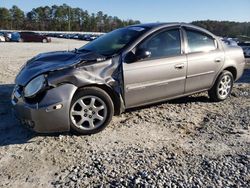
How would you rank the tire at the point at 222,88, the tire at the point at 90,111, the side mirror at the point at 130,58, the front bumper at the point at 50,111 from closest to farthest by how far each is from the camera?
the front bumper at the point at 50,111
the tire at the point at 90,111
the side mirror at the point at 130,58
the tire at the point at 222,88

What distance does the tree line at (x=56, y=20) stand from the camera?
332ft

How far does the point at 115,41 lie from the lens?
220 inches

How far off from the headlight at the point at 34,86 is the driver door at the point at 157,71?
3.97 ft

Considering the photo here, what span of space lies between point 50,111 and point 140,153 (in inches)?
48.9

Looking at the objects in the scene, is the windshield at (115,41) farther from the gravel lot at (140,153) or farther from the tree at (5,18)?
the tree at (5,18)

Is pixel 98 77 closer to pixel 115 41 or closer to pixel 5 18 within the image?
pixel 115 41

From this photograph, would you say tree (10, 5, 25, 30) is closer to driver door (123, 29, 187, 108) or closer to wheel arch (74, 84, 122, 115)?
driver door (123, 29, 187, 108)

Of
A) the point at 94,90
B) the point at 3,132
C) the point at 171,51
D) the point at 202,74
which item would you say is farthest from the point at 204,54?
the point at 3,132

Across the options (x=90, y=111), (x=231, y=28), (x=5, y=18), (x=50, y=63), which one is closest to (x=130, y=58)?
(x=90, y=111)

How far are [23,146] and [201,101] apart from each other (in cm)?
360

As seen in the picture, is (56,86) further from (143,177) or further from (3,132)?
(143,177)

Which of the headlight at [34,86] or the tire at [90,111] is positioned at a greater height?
the headlight at [34,86]

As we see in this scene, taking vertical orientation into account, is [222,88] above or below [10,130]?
above

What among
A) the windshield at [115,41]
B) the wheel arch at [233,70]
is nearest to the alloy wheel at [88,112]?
the windshield at [115,41]
